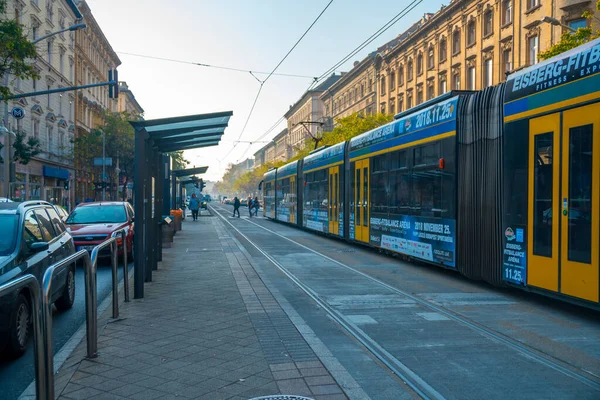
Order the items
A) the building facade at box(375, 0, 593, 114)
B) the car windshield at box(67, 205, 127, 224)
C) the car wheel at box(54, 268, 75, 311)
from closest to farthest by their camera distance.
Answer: the car wheel at box(54, 268, 75, 311) → the car windshield at box(67, 205, 127, 224) → the building facade at box(375, 0, 593, 114)

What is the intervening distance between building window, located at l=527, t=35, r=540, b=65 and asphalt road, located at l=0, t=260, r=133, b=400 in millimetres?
29297

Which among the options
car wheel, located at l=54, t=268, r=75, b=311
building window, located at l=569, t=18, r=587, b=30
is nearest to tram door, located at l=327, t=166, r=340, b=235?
car wheel, located at l=54, t=268, r=75, b=311

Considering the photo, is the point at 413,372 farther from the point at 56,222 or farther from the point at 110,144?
the point at 110,144

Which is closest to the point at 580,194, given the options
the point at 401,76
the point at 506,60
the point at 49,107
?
the point at 506,60

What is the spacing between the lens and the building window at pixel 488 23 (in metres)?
37.4

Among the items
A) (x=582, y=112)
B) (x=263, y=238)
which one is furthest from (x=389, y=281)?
(x=263, y=238)

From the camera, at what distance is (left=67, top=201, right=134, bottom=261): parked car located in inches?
535

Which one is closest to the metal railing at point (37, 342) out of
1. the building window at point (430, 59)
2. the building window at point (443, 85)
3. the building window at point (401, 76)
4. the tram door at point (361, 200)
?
Result: the tram door at point (361, 200)

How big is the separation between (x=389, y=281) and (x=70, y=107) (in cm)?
4415

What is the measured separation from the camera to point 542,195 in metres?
7.96

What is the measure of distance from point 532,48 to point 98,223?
27643 millimetres

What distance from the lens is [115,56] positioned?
70.4m

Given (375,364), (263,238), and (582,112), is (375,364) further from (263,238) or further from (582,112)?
(263,238)

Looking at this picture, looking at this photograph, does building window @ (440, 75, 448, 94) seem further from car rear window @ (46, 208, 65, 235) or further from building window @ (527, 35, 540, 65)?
car rear window @ (46, 208, 65, 235)
